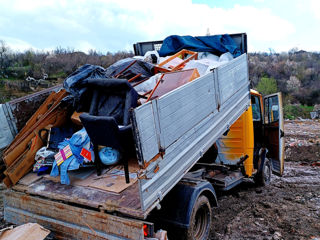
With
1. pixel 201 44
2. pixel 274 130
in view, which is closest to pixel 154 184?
pixel 201 44

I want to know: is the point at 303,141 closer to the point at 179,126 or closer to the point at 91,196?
the point at 179,126

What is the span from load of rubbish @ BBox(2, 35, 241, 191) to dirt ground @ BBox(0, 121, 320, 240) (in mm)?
1274

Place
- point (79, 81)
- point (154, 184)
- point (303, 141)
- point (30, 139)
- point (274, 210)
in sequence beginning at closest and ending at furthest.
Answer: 1. point (154, 184)
2. point (30, 139)
3. point (79, 81)
4. point (274, 210)
5. point (303, 141)

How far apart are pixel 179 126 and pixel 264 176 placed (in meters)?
3.70

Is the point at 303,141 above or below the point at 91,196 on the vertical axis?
below

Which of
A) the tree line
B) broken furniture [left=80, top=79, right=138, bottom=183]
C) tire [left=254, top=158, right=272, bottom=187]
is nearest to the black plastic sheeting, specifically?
broken furniture [left=80, top=79, right=138, bottom=183]

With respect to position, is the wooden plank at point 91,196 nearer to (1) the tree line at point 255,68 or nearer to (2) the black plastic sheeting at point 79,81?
(2) the black plastic sheeting at point 79,81

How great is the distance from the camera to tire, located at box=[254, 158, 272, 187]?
5.61 metres

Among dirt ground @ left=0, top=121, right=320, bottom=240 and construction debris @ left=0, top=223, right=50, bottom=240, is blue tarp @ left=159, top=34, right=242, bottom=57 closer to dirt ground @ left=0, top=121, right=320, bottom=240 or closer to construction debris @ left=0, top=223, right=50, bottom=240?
dirt ground @ left=0, top=121, right=320, bottom=240

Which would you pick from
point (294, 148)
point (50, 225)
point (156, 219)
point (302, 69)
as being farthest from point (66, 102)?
point (302, 69)

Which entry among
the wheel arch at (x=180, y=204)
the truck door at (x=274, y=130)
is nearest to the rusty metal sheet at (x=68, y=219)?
the wheel arch at (x=180, y=204)

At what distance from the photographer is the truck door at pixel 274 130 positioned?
5516 mm

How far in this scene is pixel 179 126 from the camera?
109 inches

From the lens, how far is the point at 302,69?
23484 mm
